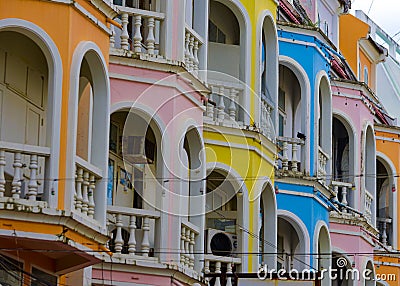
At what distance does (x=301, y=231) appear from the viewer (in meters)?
33.1

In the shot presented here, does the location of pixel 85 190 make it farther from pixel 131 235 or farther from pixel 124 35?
pixel 124 35

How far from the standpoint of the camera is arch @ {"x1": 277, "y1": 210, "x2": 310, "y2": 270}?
3284 centimetres

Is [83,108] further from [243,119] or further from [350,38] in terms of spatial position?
[350,38]

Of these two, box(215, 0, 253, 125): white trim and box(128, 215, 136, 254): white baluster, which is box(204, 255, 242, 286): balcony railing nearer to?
box(128, 215, 136, 254): white baluster

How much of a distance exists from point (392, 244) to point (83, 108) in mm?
18820

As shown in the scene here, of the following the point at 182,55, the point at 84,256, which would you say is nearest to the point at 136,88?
the point at 182,55

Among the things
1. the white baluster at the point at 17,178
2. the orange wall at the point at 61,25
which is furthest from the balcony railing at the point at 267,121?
the white baluster at the point at 17,178

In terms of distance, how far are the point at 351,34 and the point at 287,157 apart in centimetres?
1256

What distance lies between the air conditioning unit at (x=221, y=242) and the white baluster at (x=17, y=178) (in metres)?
8.30

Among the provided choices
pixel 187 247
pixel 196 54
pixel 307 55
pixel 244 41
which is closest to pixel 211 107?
pixel 196 54

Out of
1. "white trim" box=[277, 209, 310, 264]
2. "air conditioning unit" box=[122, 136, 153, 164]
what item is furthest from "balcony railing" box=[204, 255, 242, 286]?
"white trim" box=[277, 209, 310, 264]

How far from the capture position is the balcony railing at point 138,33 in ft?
84.6

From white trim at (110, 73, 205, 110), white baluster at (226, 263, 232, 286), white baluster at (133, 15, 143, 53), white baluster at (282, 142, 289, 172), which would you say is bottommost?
white baluster at (226, 263, 232, 286)

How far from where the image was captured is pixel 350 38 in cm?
4497
